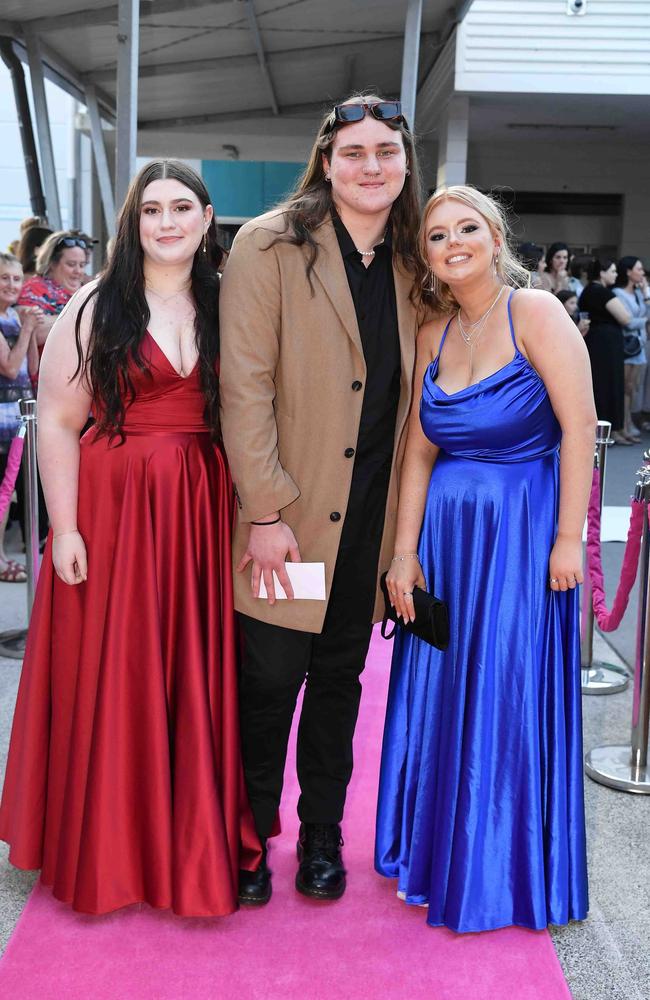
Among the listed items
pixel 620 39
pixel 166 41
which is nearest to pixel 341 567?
pixel 166 41

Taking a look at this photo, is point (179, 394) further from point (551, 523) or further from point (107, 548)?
point (551, 523)

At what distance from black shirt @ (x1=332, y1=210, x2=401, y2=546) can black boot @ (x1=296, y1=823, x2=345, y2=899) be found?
32.9 inches

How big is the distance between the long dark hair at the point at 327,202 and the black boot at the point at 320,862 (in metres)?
1.56

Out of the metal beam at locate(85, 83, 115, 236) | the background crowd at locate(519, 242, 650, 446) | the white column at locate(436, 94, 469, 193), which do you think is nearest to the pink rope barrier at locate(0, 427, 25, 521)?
the metal beam at locate(85, 83, 115, 236)

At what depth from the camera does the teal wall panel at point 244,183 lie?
51.7 ft

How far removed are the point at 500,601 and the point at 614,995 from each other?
0.94 meters

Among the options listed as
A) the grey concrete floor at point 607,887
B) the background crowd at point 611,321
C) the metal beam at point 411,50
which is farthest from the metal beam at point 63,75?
the grey concrete floor at point 607,887

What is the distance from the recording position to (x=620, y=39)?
12336mm

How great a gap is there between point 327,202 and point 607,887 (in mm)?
2021

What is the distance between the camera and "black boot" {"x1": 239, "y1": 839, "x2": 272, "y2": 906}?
8.63 ft

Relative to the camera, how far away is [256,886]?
8.68ft

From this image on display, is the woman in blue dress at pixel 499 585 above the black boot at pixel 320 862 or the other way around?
above

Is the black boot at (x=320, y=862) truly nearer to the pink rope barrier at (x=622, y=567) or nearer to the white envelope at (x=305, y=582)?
the white envelope at (x=305, y=582)

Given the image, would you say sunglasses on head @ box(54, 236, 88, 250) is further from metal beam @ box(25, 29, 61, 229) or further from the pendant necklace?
the pendant necklace
